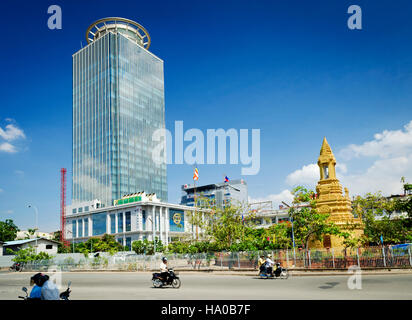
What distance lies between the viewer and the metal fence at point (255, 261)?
2372 centimetres

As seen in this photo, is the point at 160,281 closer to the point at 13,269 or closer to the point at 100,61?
the point at 13,269

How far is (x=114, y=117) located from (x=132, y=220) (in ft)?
114

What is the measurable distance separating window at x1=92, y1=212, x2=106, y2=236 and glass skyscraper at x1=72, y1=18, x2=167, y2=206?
6279 mm

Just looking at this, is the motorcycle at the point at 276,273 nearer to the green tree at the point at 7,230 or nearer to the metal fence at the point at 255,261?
the metal fence at the point at 255,261

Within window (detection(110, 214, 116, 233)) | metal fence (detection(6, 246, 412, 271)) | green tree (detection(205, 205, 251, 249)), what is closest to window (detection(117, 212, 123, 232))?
window (detection(110, 214, 116, 233))

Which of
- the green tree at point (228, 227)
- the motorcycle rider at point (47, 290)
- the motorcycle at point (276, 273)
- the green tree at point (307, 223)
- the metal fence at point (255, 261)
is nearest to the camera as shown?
the motorcycle rider at point (47, 290)

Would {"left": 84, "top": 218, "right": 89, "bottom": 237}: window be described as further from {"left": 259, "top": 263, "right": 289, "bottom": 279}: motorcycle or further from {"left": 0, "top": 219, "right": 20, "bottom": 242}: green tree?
{"left": 259, "top": 263, "right": 289, "bottom": 279}: motorcycle

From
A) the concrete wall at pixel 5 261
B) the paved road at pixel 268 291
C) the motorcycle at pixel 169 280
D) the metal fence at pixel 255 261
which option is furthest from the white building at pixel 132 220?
the paved road at pixel 268 291

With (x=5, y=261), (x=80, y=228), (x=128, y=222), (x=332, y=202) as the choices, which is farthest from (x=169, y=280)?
(x=80, y=228)

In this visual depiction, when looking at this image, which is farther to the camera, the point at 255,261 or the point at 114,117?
the point at 114,117

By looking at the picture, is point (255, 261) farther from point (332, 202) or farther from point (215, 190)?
point (215, 190)

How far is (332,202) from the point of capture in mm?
36250

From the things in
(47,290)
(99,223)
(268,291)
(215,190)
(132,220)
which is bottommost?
(99,223)
